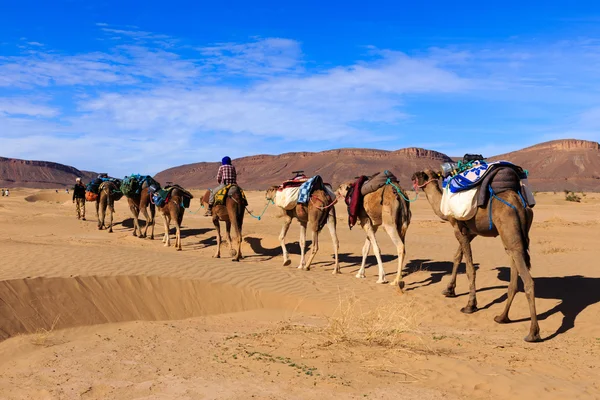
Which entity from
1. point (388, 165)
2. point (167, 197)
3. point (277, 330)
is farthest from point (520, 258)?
point (388, 165)

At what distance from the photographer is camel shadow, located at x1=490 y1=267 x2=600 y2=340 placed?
9648mm

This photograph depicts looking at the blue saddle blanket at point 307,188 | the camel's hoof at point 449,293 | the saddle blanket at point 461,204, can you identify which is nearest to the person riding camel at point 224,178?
the blue saddle blanket at point 307,188

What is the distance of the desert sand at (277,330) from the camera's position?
224 inches

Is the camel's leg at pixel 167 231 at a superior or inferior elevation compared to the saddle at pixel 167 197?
inferior

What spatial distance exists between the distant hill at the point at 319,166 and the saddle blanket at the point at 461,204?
117188 millimetres

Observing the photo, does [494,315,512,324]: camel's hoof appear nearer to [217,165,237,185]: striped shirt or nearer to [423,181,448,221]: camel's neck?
[423,181,448,221]: camel's neck

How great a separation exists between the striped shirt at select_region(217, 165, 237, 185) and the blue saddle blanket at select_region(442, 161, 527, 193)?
8.02m

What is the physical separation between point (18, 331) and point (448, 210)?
793cm

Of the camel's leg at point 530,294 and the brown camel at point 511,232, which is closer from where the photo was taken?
the camel's leg at point 530,294

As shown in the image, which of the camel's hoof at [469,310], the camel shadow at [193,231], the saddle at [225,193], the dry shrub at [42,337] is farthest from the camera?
the camel shadow at [193,231]

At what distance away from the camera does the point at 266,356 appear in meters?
6.52

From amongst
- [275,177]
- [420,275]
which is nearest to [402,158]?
[275,177]

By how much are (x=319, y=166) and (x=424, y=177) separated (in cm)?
13559

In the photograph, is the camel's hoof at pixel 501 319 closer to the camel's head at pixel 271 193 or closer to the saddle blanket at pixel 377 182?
the saddle blanket at pixel 377 182
